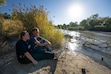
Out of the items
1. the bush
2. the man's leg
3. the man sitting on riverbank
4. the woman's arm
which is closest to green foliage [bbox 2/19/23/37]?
the bush

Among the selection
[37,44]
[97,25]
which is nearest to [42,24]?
[37,44]

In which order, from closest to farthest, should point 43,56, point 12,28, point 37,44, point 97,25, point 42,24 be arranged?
point 43,56 < point 37,44 < point 42,24 < point 12,28 < point 97,25

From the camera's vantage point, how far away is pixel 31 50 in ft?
13.9

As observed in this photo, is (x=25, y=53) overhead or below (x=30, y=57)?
overhead

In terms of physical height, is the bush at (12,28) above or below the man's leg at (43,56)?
above

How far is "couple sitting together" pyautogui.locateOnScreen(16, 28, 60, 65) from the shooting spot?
367 centimetres

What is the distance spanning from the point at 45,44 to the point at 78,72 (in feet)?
5.13

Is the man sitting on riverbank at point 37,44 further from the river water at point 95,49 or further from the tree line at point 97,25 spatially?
the tree line at point 97,25

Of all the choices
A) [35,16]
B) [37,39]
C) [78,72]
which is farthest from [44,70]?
[35,16]

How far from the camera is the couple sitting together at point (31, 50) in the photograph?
12.0 feet

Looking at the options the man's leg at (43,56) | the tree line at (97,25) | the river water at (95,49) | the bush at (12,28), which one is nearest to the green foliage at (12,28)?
the bush at (12,28)

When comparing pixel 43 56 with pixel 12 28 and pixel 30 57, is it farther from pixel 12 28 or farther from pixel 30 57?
pixel 12 28

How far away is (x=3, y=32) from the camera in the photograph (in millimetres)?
8430

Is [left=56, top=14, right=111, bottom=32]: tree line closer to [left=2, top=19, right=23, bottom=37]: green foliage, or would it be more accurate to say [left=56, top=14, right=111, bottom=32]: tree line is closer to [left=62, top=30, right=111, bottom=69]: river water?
[left=62, top=30, right=111, bottom=69]: river water
